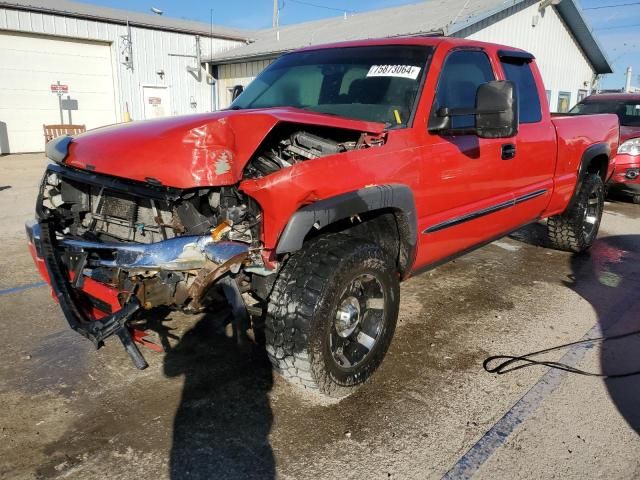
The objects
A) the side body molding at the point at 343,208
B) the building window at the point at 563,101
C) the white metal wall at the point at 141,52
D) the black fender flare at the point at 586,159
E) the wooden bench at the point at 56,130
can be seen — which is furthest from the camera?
the building window at the point at 563,101

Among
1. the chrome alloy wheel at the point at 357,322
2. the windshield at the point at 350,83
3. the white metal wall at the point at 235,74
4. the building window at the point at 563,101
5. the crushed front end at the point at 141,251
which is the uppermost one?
the white metal wall at the point at 235,74

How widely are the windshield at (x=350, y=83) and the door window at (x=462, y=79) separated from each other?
0.19m

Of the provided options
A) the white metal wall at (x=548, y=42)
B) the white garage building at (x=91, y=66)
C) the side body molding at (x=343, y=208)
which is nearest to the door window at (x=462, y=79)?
the side body molding at (x=343, y=208)

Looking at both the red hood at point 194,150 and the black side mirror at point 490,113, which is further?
the black side mirror at point 490,113

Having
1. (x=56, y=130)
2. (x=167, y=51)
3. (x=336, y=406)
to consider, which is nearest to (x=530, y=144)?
(x=336, y=406)

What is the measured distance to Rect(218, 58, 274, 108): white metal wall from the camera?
56.7ft

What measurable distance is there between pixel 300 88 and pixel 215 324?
187 cm

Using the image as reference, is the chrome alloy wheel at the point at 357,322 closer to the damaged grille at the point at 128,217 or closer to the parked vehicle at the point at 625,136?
the damaged grille at the point at 128,217

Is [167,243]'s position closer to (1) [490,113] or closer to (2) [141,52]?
(1) [490,113]

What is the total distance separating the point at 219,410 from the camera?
2.75m

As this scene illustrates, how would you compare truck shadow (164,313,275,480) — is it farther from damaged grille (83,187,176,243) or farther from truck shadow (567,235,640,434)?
truck shadow (567,235,640,434)

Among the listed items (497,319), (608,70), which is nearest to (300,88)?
(497,319)

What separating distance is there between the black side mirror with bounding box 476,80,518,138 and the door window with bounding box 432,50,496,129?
0.97 feet

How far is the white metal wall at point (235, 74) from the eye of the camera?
1730cm
